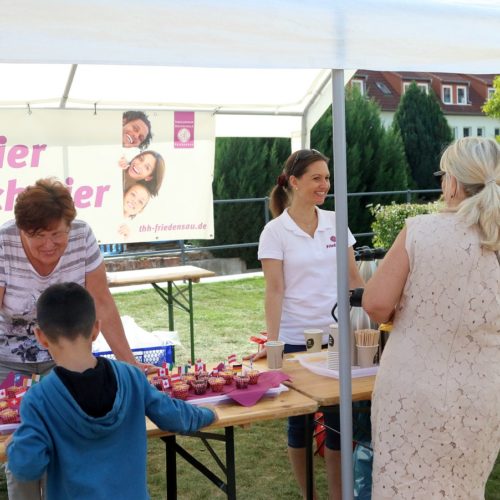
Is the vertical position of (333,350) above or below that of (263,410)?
above

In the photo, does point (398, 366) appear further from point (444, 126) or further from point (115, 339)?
point (444, 126)

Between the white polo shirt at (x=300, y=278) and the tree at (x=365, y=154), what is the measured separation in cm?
955

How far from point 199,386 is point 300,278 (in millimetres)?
945

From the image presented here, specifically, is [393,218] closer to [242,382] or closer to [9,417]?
[242,382]

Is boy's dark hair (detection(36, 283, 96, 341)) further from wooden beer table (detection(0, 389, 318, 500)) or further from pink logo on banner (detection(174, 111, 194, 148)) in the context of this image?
pink logo on banner (detection(174, 111, 194, 148))

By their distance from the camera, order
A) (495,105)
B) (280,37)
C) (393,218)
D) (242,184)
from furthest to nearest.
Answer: (495,105) → (242,184) → (393,218) → (280,37)

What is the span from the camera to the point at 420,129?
58.9 ft

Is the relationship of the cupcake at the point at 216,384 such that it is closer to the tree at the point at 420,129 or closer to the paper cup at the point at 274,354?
the paper cup at the point at 274,354

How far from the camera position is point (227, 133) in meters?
5.22

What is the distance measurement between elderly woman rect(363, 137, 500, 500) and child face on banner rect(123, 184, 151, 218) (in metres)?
3.50

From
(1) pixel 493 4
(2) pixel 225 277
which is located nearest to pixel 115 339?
(1) pixel 493 4

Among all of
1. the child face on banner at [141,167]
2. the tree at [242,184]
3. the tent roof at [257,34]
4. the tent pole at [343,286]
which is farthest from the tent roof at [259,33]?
the tree at [242,184]

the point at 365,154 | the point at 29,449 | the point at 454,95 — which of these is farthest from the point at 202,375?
the point at 454,95

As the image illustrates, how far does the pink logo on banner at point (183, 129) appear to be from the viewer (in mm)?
4973
